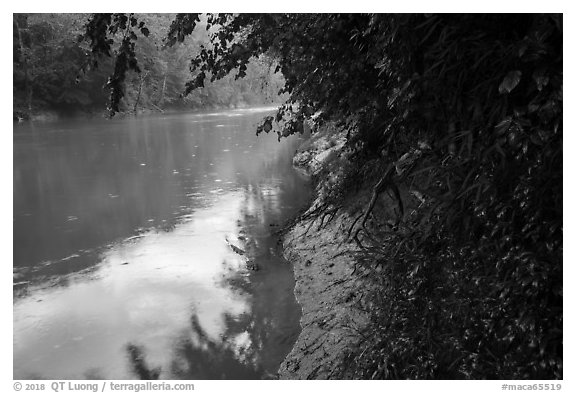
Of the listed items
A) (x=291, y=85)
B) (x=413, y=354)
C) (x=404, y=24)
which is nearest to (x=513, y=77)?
(x=404, y=24)

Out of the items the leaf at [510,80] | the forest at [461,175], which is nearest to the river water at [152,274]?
the forest at [461,175]

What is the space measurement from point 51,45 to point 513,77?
4495cm

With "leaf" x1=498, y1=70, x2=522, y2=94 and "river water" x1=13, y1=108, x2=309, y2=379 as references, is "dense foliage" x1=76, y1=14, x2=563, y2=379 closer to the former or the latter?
"leaf" x1=498, y1=70, x2=522, y2=94

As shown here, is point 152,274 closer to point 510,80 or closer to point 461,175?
point 461,175

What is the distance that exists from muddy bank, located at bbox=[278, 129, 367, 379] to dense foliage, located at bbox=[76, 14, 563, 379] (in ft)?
1.81

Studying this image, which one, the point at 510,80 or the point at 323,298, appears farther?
the point at 323,298

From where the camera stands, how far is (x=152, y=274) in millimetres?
7840

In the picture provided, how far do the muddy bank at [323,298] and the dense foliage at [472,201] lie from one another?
0.55m

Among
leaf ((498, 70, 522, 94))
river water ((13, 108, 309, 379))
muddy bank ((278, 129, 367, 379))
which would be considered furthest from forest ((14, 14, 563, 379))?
river water ((13, 108, 309, 379))

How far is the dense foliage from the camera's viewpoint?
106 inches

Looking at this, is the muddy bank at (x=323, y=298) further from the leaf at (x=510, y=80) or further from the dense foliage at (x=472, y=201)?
the leaf at (x=510, y=80)

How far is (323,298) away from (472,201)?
334cm

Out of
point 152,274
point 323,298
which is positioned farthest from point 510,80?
point 152,274
